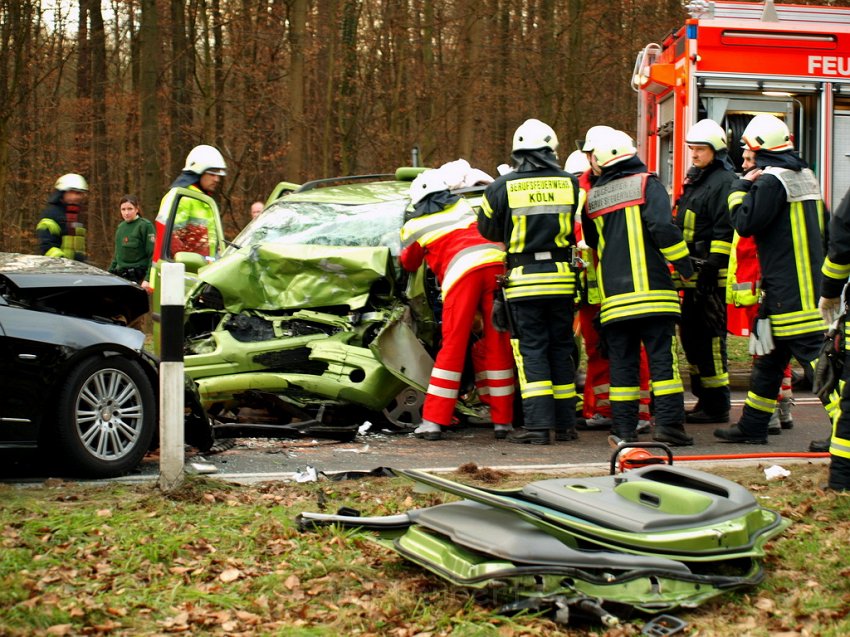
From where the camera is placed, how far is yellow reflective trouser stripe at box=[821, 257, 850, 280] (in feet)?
19.3

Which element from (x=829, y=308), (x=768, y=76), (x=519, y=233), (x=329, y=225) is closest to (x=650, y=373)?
(x=519, y=233)

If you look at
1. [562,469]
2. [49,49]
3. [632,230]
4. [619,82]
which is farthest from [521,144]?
[49,49]

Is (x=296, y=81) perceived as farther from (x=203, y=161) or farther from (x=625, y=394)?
(x=625, y=394)

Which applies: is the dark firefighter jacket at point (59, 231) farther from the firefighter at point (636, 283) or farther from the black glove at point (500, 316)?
the firefighter at point (636, 283)

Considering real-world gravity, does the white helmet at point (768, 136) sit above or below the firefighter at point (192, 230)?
above

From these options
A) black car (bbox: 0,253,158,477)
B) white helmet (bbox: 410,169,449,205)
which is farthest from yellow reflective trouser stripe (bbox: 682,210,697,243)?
black car (bbox: 0,253,158,477)

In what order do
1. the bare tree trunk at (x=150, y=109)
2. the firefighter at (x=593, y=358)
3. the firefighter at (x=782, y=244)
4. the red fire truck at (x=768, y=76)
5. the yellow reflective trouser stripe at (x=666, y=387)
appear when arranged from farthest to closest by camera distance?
1. the bare tree trunk at (x=150, y=109)
2. the red fire truck at (x=768, y=76)
3. the firefighter at (x=593, y=358)
4. the yellow reflective trouser stripe at (x=666, y=387)
5. the firefighter at (x=782, y=244)

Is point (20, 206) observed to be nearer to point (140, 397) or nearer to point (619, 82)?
point (619, 82)

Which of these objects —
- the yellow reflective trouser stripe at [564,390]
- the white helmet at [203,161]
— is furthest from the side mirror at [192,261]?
the yellow reflective trouser stripe at [564,390]

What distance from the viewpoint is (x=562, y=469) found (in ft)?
22.3

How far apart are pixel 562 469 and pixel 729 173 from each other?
10.4ft

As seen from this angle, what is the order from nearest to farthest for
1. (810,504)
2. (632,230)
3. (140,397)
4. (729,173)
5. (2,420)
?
1. (810,504)
2. (2,420)
3. (140,397)
4. (632,230)
5. (729,173)

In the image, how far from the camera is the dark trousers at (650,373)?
7.79 m

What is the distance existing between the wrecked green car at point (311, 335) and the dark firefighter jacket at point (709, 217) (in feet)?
6.77
